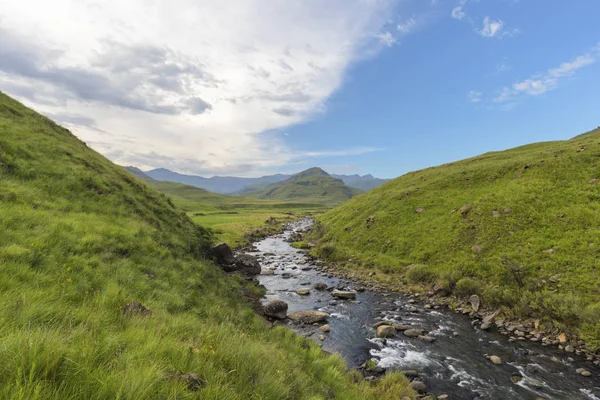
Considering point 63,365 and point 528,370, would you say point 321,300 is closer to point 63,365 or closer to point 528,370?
point 528,370

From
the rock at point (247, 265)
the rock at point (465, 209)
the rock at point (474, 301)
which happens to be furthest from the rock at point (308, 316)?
the rock at point (465, 209)

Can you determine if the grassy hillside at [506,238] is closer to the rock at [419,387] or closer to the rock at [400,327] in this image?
the rock at [400,327]

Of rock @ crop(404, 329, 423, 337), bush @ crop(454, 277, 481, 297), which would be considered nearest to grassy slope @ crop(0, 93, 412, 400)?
rock @ crop(404, 329, 423, 337)

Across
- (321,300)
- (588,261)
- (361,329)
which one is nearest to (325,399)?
(361,329)

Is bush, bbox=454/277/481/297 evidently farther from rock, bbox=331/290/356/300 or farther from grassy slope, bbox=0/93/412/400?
grassy slope, bbox=0/93/412/400

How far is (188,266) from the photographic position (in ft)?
56.0

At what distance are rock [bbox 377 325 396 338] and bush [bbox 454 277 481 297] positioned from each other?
8.81m

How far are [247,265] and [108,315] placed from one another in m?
25.4

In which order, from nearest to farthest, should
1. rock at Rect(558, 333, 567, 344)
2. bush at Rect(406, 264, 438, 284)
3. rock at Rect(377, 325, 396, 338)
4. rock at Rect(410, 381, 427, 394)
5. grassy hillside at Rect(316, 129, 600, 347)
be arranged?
1. rock at Rect(410, 381, 427, 394)
2. rock at Rect(558, 333, 567, 344)
3. rock at Rect(377, 325, 396, 338)
4. grassy hillside at Rect(316, 129, 600, 347)
5. bush at Rect(406, 264, 438, 284)

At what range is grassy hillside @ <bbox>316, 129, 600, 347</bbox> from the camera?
64.8ft

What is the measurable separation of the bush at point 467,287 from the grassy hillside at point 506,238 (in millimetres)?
75

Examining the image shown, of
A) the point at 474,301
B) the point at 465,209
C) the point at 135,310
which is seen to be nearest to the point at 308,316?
the point at 474,301

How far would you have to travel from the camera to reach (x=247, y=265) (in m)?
32.1

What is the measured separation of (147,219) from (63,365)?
20086 millimetres
